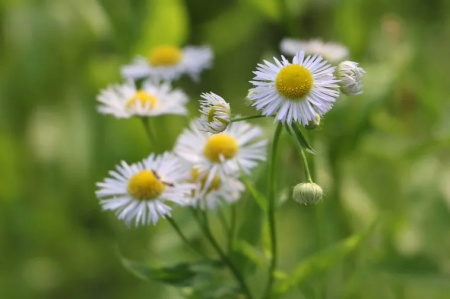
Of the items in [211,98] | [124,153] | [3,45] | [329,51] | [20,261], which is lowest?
[20,261]

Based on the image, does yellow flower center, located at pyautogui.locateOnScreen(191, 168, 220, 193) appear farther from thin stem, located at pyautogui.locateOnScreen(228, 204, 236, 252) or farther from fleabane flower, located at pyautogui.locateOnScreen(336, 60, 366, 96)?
fleabane flower, located at pyautogui.locateOnScreen(336, 60, 366, 96)

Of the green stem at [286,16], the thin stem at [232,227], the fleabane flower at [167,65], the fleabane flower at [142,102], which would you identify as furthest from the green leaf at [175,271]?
the green stem at [286,16]

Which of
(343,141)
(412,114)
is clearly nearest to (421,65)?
(412,114)

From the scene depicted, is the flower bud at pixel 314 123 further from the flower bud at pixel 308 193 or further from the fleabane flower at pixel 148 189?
the fleabane flower at pixel 148 189

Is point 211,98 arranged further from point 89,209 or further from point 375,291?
point 89,209

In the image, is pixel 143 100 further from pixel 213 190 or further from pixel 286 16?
pixel 286 16

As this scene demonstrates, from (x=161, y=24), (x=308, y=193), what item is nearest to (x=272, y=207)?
(x=308, y=193)
